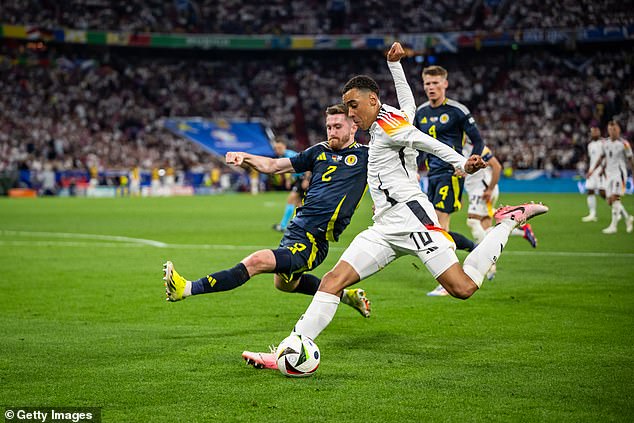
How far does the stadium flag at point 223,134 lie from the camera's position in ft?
190

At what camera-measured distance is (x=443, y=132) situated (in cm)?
1155

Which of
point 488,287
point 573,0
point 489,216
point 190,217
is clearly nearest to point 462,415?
point 488,287

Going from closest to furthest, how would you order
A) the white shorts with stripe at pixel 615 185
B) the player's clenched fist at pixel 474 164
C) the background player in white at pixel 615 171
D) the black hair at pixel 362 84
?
the player's clenched fist at pixel 474 164 < the black hair at pixel 362 84 < the background player in white at pixel 615 171 < the white shorts with stripe at pixel 615 185

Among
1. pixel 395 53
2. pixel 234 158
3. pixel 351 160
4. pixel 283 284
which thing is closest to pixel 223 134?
pixel 283 284

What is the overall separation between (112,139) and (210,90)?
993cm

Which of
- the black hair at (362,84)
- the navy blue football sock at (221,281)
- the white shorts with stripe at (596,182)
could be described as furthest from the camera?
the white shorts with stripe at (596,182)

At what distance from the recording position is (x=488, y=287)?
1201 centimetres

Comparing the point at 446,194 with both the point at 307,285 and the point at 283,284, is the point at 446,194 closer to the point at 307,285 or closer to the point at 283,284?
the point at 307,285

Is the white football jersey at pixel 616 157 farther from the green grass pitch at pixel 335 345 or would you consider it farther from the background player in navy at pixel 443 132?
the background player in navy at pixel 443 132

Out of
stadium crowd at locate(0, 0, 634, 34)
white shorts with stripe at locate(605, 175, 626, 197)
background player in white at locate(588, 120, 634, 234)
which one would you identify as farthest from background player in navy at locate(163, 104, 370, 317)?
stadium crowd at locate(0, 0, 634, 34)

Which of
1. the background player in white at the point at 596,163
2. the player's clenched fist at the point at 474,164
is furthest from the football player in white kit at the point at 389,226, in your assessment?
the background player in white at the point at 596,163

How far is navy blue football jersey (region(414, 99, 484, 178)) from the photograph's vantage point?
1145cm

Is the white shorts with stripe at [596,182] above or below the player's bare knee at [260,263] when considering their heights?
below

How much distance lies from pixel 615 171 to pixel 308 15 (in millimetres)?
44612
